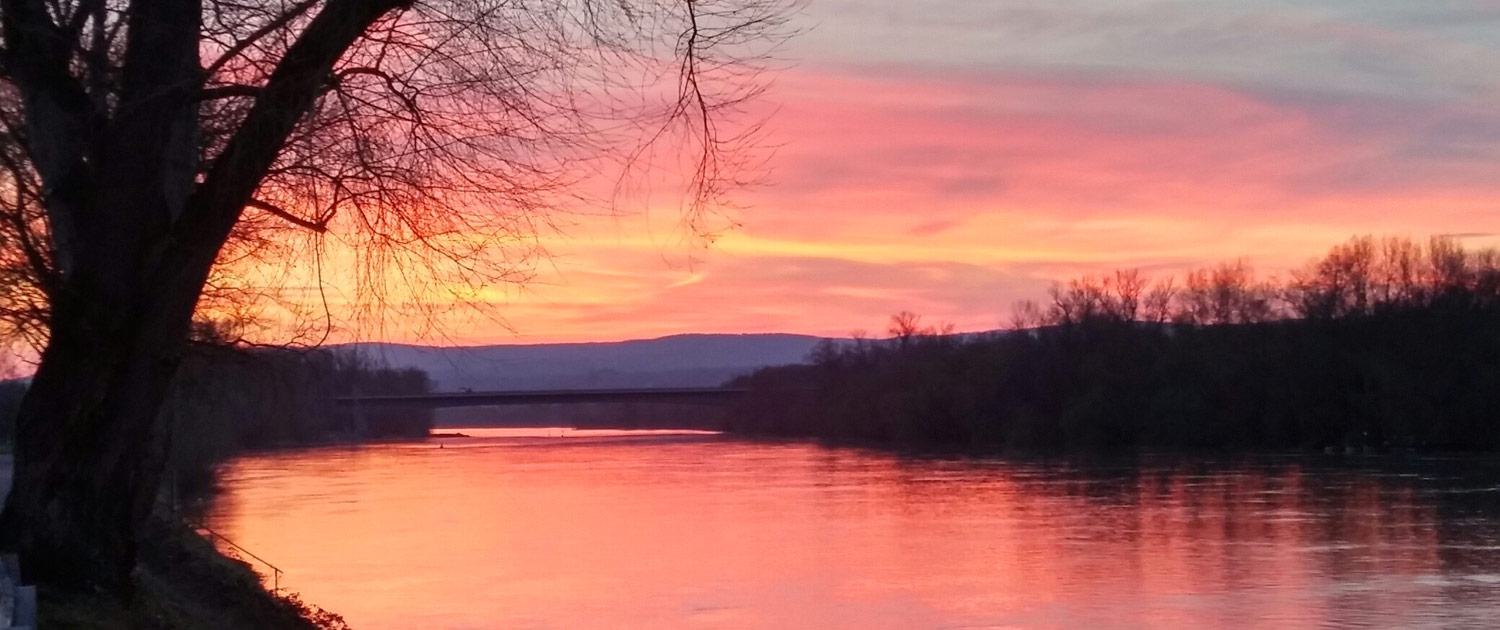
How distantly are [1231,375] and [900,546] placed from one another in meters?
45.1

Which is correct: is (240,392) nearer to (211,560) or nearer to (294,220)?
(211,560)

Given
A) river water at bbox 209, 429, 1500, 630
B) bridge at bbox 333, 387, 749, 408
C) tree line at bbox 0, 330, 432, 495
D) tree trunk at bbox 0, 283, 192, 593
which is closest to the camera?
tree trunk at bbox 0, 283, 192, 593

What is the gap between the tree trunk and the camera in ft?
25.3

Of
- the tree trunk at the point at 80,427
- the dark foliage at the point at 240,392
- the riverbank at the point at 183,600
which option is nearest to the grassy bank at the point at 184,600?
the riverbank at the point at 183,600

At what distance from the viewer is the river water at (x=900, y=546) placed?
22203mm

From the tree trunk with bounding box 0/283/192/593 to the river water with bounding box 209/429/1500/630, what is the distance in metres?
13.4

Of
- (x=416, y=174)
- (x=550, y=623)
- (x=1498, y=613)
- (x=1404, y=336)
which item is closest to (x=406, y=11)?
(x=416, y=174)

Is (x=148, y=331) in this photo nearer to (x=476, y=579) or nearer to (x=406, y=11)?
(x=406, y=11)

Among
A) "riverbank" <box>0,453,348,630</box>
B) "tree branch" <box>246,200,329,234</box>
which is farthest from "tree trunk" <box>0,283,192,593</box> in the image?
"tree branch" <box>246,200,329,234</box>

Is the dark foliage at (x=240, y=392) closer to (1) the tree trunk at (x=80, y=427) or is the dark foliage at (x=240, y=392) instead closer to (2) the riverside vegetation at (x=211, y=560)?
(2) the riverside vegetation at (x=211, y=560)

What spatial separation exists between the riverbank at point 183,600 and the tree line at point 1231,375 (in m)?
52.8

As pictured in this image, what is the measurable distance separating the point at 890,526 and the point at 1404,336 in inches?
1563

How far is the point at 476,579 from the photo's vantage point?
26203 mm

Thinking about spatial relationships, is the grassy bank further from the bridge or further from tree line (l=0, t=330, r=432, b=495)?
the bridge
